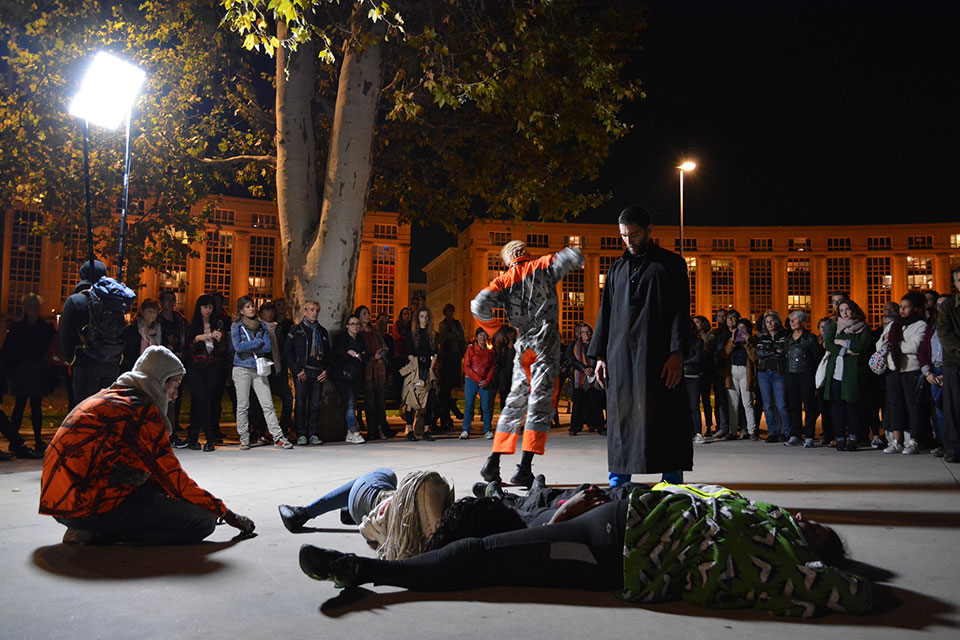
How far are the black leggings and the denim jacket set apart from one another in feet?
25.4

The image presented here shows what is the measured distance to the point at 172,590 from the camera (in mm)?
3729

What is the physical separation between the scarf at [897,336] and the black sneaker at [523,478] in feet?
20.3

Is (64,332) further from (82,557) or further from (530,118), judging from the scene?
(530,118)

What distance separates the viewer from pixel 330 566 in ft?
11.0

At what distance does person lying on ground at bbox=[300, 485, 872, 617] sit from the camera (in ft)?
10.7

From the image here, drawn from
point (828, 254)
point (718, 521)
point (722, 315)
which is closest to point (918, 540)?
point (718, 521)

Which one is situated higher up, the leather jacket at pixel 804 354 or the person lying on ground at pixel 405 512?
the leather jacket at pixel 804 354

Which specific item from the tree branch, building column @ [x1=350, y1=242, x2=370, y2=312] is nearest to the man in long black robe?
the tree branch

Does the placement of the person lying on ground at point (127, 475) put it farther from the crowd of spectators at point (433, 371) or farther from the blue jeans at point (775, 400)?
the blue jeans at point (775, 400)

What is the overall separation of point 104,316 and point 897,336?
10.2m

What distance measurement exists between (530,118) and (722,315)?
474cm

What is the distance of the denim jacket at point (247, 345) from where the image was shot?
418 inches

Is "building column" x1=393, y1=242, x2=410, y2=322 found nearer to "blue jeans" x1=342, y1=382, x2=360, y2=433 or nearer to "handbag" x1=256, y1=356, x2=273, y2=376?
"blue jeans" x1=342, y1=382, x2=360, y2=433

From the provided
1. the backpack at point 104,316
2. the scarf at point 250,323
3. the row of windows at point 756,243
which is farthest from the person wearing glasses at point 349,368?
the row of windows at point 756,243
